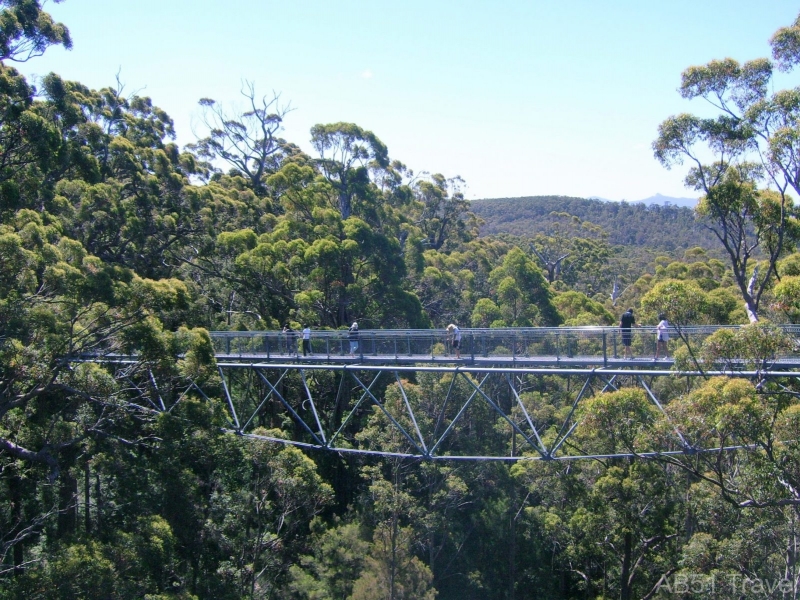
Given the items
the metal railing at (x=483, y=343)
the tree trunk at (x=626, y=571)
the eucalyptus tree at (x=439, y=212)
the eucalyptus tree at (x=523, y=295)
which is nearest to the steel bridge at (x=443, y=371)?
the metal railing at (x=483, y=343)

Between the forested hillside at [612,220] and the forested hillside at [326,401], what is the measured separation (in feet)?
192

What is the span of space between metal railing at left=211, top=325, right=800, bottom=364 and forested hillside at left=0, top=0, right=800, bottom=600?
724 mm

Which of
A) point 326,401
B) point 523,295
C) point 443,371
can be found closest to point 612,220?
point 523,295

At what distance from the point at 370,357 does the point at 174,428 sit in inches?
181

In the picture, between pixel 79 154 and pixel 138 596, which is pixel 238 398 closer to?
pixel 79 154

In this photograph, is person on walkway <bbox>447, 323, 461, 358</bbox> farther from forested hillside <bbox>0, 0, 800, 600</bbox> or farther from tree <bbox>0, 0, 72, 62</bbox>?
tree <bbox>0, 0, 72, 62</bbox>

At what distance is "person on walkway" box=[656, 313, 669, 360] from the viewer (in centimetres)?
1236

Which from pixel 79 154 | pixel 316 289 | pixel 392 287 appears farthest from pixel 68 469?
pixel 392 287

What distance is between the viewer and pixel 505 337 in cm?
1444

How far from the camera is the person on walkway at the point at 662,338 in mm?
12363

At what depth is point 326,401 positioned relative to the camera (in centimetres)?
2633

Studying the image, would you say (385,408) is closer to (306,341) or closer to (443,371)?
(306,341)

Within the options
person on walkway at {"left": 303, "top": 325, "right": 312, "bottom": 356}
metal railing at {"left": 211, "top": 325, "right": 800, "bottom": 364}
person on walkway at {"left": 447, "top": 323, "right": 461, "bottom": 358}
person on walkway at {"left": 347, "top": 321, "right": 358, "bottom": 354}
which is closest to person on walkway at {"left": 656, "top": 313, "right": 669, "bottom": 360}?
metal railing at {"left": 211, "top": 325, "right": 800, "bottom": 364}

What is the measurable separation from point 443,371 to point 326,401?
46.8 feet
